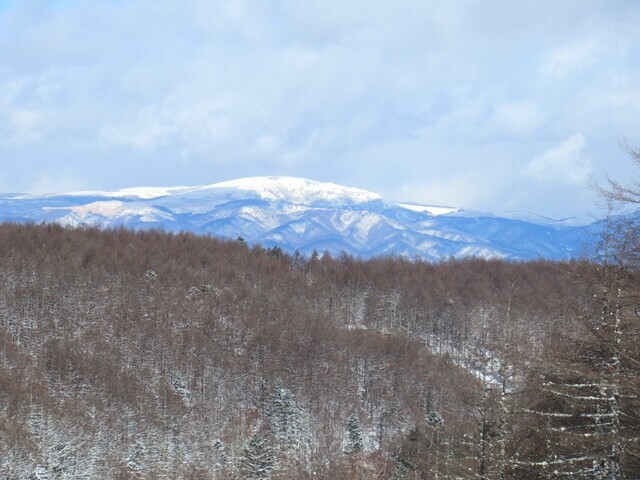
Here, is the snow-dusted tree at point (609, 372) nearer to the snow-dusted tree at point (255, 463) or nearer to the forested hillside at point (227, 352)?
the forested hillside at point (227, 352)

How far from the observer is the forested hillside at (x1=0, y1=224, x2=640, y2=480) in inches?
2576

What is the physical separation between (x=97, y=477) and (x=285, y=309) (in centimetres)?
6064

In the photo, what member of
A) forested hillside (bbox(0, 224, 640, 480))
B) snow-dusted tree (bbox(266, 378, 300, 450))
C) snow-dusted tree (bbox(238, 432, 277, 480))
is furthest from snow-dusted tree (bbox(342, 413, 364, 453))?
snow-dusted tree (bbox(238, 432, 277, 480))

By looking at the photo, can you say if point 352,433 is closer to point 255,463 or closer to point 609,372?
point 255,463

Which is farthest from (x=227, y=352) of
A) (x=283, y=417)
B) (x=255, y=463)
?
(x=255, y=463)

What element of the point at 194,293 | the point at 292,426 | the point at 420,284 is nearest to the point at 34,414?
the point at 292,426

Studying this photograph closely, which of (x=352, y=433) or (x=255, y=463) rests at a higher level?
(x=255, y=463)

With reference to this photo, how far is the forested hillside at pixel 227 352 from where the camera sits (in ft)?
215

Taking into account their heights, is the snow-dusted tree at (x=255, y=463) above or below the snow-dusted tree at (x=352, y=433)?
above

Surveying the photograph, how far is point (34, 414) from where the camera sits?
234 feet

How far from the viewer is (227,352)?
348 ft

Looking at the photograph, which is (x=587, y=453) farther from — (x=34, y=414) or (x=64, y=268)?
(x=64, y=268)

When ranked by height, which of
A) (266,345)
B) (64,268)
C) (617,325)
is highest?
(617,325)

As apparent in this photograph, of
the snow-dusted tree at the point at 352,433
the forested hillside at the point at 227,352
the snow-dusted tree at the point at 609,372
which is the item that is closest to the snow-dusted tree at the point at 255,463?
the forested hillside at the point at 227,352
